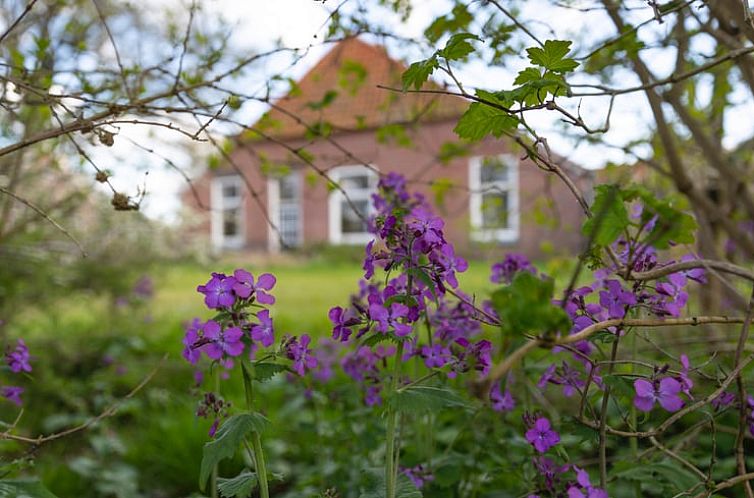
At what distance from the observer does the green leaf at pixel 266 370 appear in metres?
0.94

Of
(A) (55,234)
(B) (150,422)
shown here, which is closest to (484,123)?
(B) (150,422)

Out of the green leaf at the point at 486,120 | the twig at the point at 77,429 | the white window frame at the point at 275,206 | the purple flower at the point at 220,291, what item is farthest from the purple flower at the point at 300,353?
the white window frame at the point at 275,206

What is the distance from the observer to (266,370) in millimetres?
945

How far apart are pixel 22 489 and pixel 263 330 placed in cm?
58

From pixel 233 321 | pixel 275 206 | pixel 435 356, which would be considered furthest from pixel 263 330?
pixel 275 206

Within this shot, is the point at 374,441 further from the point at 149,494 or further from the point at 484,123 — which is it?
the point at 149,494

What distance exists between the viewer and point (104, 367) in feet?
13.8

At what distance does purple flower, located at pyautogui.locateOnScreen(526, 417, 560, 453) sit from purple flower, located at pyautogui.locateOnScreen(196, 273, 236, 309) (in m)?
0.51

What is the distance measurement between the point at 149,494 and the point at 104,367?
1.94 meters

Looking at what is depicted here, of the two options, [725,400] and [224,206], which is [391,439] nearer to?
[725,400]

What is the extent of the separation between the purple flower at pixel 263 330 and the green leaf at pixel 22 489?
536 mm

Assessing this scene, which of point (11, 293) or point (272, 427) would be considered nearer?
point (272, 427)

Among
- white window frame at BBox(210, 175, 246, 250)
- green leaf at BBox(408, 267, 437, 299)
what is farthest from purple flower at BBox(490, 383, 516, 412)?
white window frame at BBox(210, 175, 246, 250)

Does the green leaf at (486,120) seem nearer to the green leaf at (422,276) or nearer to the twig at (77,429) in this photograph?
the green leaf at (422,276)
